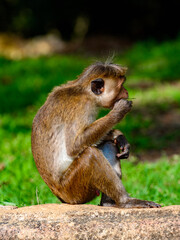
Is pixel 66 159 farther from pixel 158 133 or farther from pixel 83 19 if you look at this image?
pixel 83 19

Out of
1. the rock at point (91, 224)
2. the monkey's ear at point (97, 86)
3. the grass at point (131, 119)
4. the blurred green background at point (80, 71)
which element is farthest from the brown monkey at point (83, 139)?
the grass at point (131, 119)

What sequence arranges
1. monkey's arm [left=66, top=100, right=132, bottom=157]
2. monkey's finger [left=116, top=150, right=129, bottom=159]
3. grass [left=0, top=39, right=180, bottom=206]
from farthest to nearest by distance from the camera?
Answer: grass [left=0, top=39, right=180, bottom=206] → monkey's finger [left=116, top=150, right=129, bottom=159] → monkey's arm [left=66, top=100, right=132, bottom=157]

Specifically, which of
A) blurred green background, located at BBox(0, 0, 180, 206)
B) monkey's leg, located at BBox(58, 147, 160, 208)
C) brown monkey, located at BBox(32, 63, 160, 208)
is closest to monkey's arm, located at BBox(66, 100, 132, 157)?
brown monkey, located at BBox(32, 63, 160, 208)

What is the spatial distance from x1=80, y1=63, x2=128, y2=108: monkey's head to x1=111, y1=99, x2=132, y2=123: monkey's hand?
0.14 m

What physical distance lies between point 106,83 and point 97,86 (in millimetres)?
102

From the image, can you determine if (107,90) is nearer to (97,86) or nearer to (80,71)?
(97,86)

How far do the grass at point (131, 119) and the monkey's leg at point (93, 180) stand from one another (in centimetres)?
71

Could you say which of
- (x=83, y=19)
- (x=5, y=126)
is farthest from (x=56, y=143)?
(x=83, y=19)

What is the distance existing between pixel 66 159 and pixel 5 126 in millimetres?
4331

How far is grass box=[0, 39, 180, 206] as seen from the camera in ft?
18.6

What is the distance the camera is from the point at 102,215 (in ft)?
11.7

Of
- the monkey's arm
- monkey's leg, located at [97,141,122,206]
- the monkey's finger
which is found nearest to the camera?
the monkey's arm

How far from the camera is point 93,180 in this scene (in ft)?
12.9

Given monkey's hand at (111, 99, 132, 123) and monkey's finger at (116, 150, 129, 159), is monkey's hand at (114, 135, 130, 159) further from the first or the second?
monkey's hand at (111, 99, 132, 123)
